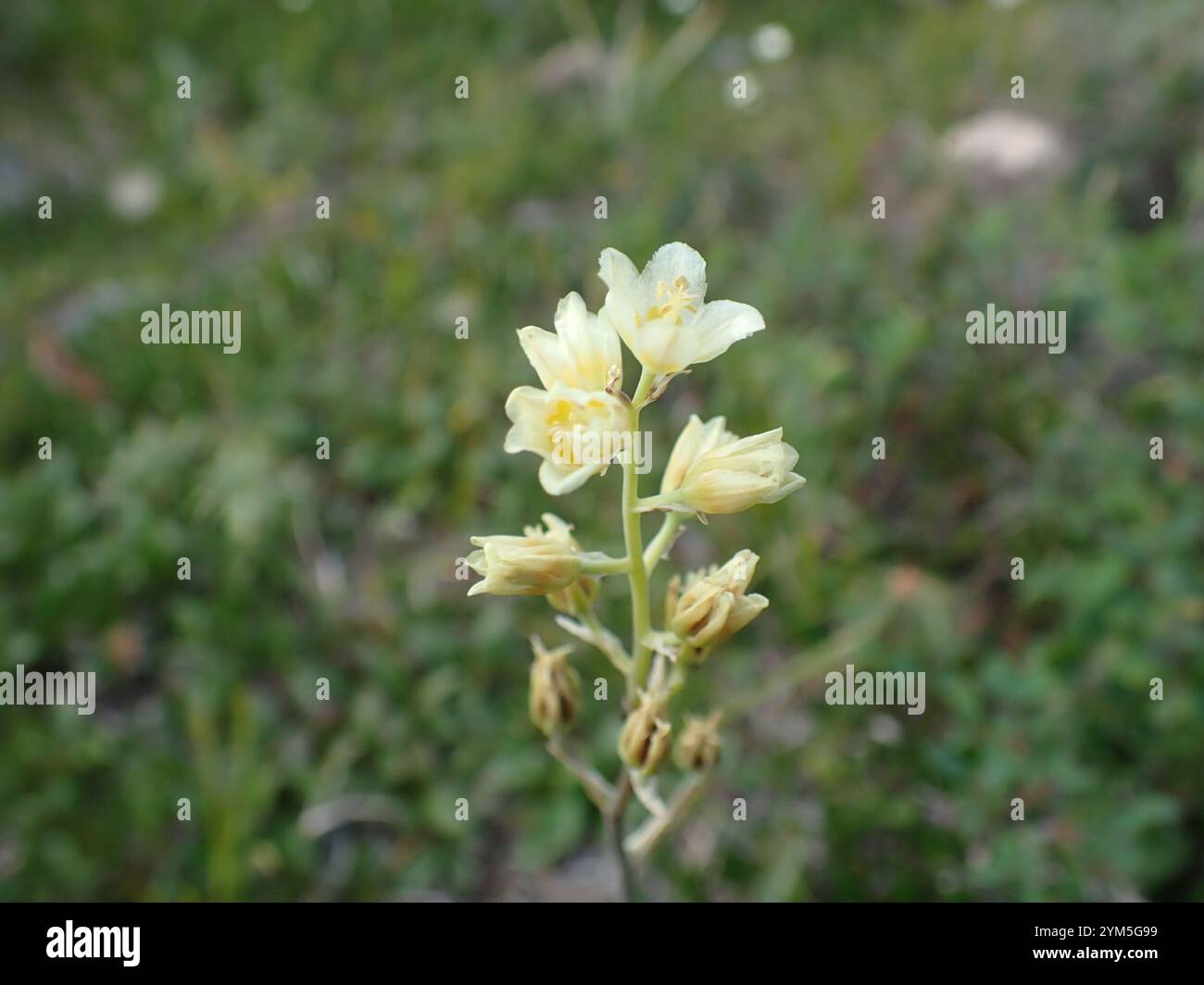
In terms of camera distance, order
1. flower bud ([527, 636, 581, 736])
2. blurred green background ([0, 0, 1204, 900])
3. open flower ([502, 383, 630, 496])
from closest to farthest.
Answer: open flower ([502, 383, 630, 496]) < flower bud ([527, 636, 581, 736]) < blurred green background ([0, 0, 1204, 900])

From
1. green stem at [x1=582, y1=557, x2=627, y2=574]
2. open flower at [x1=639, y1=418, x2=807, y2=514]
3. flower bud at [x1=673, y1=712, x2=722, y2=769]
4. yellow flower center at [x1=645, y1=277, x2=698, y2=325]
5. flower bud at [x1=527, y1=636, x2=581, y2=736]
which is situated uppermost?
yellow flower center at [x1=645, y1=277, x2=698, y2=325]

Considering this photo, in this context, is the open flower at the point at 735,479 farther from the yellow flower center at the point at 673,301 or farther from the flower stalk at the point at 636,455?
→ the yellow flower center at the point at 673,301

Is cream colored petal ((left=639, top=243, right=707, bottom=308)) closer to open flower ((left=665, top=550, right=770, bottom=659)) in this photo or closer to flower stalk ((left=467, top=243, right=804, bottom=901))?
flower stalk ((left=467, top=243, right=804, bottom=901))

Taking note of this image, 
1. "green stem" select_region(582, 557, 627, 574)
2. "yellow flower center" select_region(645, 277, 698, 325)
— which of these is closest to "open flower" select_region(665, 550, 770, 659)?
"green stem" select_region(582, 557, 627, 574)

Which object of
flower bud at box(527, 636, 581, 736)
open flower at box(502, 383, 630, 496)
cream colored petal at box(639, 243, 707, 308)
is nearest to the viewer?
open flower at box(502, 383, 630, 496)

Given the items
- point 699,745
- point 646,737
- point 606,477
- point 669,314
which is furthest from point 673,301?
point 606,477

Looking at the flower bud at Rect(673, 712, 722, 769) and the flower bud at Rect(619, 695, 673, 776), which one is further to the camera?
the flower bud at Rect(673, 712, 722, 769)
